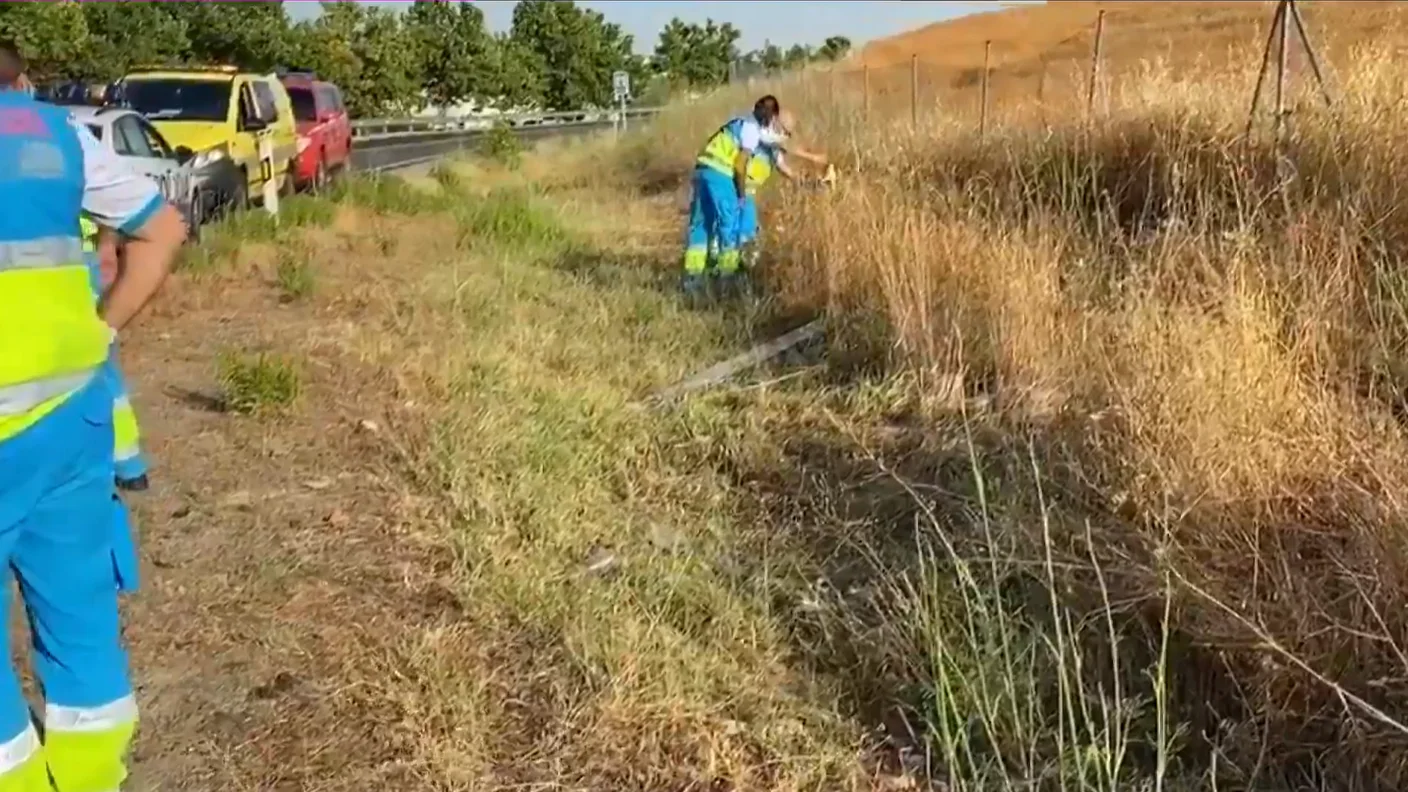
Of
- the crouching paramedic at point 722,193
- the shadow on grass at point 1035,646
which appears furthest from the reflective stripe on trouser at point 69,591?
the crouching paramedic at point 722,193

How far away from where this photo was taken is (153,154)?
11922mm

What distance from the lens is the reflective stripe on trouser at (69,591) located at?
104 inches

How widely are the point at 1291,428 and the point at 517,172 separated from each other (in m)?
21.8

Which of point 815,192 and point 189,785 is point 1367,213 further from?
point 189,785

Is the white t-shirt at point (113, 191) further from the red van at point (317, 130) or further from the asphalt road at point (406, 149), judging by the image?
the asphalt road at point (406, 149)

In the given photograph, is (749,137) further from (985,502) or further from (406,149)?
(406,149)

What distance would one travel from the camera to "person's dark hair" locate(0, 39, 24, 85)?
2615 millimetres

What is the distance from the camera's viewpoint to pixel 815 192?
8961 millimetres

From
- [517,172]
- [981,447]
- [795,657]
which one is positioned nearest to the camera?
[795,657]

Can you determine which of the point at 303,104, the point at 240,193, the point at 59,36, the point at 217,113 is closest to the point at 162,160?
the point at 240,193

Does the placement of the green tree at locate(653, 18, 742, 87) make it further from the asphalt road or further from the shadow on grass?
the shadow on grass

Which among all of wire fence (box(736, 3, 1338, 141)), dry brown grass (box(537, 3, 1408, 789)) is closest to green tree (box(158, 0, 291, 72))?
wire fence (box(736, 3, 1338, 141))

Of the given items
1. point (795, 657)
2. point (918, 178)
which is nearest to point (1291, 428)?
point (795, 657)

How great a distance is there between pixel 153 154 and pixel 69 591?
33.1 ft
